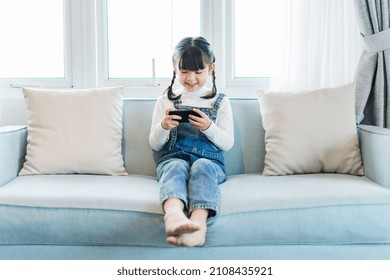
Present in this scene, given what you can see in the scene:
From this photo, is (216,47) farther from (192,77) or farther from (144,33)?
(192,77)

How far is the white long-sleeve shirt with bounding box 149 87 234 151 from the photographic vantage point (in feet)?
6.78

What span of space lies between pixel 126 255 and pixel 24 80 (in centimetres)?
157

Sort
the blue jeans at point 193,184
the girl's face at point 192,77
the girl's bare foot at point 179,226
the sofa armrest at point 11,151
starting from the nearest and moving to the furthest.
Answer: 1. the girl's bare foot at point 179,226
2. the blue jeans at point 193,184
3. the sofa armrest at point 11,151
4. the girl's face at point 192,77

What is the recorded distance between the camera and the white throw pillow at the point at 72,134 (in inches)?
84.7

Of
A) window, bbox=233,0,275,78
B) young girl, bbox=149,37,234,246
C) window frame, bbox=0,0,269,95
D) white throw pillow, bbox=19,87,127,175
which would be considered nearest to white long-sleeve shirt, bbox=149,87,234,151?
young girl, bbox=149,37,234,246

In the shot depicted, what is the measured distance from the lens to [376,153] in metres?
1.99

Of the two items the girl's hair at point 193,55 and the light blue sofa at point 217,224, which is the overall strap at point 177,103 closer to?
the girl's hair at point 193,55

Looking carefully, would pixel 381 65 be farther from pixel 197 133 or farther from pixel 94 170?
pixel 94 170

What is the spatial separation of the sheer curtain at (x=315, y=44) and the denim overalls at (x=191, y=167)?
606 millimetres

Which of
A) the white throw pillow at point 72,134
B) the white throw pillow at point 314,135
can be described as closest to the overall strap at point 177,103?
the white throw pillow at point 72,134

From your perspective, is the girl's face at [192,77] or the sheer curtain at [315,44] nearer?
the girl's face at [192,77]

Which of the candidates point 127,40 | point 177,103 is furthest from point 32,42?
point 177,103

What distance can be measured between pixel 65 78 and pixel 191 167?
1.33 m

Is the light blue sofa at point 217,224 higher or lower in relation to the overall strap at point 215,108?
lower
